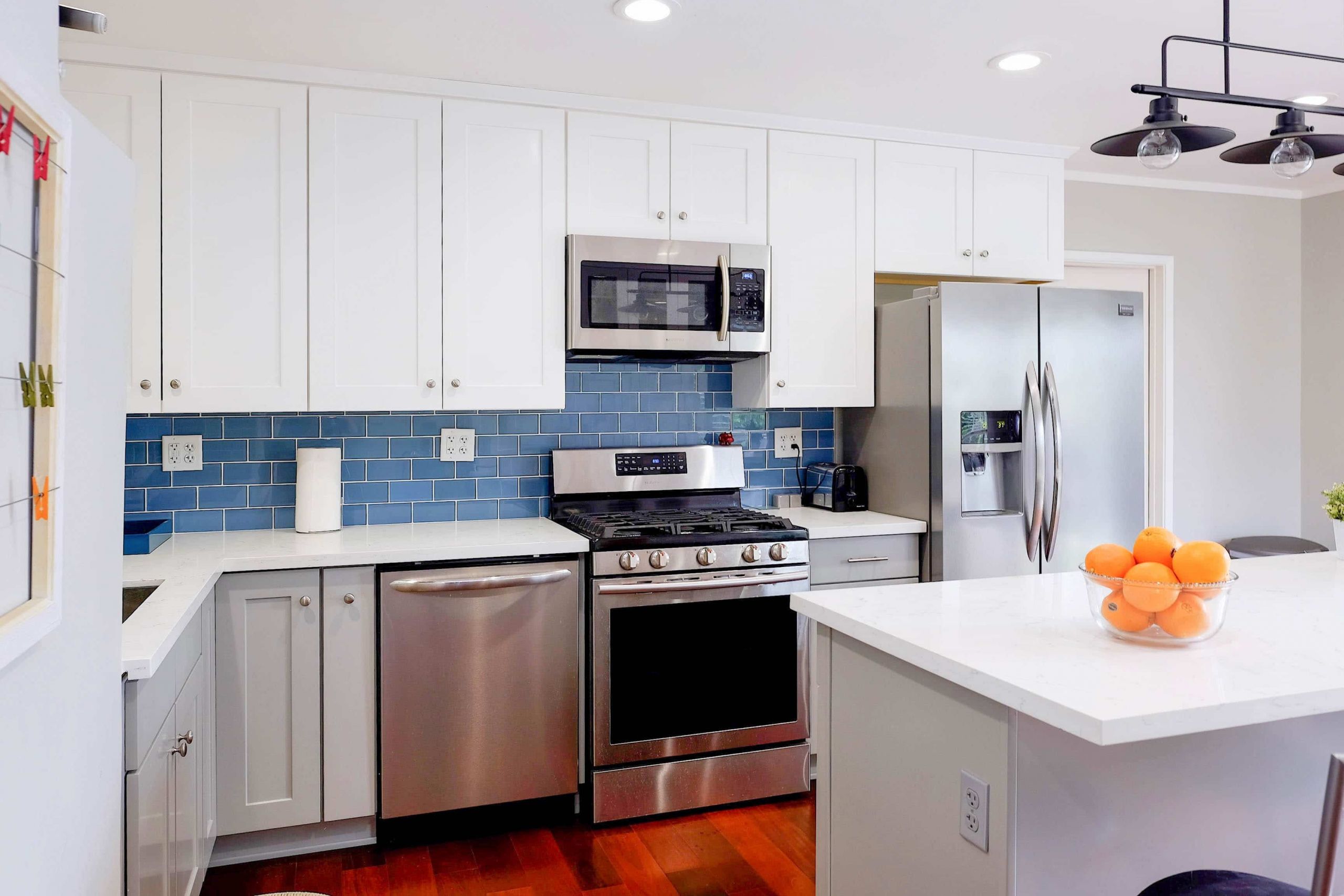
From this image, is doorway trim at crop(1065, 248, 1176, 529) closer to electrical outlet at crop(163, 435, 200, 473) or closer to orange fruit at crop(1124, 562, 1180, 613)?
orange fruit at crop(1124, 562, 1180, 613)

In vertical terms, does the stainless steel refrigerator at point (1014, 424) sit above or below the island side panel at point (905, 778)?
above

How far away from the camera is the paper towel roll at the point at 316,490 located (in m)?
3.00

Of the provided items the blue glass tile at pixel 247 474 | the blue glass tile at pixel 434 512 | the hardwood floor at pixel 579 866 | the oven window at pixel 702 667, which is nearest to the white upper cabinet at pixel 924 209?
the oven window at pixel 702 667

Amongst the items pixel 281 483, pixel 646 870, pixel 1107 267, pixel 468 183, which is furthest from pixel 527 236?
pixel 1107 267

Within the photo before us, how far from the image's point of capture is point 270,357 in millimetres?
2832

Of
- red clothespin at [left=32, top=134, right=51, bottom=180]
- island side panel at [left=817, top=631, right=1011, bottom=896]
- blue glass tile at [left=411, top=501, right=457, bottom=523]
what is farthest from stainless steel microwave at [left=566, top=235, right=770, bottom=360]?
red clothespin at [left=32, top=134, right=51, bottom=180]

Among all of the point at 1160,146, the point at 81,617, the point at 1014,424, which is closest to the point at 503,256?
the point at 1014,424

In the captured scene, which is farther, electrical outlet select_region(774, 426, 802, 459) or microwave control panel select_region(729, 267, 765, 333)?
electrical outlet select_region(774, 426, 802, 459)

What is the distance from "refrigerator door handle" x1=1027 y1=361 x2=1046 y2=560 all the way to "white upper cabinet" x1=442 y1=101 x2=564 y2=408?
1.61m

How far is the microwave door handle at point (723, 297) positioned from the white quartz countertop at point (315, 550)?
864mm

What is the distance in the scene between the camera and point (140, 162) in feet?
8.80

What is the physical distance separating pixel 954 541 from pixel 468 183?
6.56 feet

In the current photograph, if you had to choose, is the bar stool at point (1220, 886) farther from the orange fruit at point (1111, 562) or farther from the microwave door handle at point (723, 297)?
the microwave door handle at point (723, 297)

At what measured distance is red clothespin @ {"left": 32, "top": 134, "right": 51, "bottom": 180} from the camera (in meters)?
0.95
